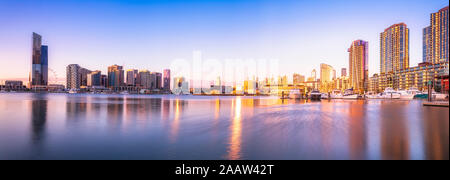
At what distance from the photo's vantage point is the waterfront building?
105062 mm

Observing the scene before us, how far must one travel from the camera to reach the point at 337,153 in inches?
303

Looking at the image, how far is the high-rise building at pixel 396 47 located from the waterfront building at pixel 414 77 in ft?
130

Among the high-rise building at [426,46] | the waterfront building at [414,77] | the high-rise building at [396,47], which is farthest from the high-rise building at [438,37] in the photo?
the waterfront building at [414,77]

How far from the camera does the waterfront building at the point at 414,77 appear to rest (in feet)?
345

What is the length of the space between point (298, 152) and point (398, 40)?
22870cm

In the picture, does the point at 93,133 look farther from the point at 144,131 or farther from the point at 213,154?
the point at 213,154

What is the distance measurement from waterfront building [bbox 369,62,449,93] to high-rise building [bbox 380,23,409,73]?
39.5 meters

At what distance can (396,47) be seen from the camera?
183125mm

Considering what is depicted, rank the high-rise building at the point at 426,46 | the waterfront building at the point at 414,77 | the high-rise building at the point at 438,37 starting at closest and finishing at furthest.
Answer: the waterfront building at the point at 414,77 < the high-rise building at the point at 438,37 < the high-rise building at the point at 426,46

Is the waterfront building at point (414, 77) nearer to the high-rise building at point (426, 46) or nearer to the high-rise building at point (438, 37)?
the high-rise building at point (438, 37)

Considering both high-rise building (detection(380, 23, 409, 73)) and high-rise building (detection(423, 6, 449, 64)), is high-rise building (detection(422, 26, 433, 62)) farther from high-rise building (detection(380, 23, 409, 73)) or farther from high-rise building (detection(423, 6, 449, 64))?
high-rise building (detection(380, 23, 409, 73))

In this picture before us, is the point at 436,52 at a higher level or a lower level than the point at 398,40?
lower

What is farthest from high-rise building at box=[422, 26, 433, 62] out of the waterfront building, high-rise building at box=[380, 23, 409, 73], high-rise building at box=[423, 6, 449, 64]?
the waterfront building
